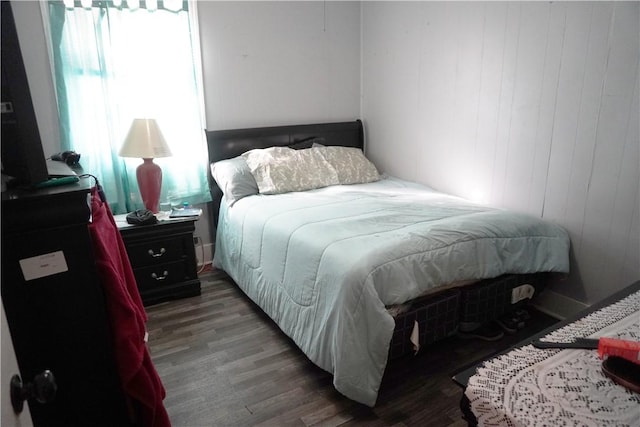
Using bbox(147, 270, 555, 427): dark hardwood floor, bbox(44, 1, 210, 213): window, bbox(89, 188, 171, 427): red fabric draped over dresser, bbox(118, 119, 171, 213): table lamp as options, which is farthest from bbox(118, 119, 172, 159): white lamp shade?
bbox(89, 188, 171, 427): red fabric draped over dresser

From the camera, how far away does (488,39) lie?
8.89ft

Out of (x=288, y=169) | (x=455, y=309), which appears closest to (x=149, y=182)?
(x=288, y=169)

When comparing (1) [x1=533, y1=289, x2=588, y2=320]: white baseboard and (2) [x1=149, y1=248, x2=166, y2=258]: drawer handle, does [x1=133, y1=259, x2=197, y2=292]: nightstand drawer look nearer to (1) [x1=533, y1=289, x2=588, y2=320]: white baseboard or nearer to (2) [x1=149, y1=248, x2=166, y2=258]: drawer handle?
(2) [x1=149, y1=248, x2=166, y2=258]: drawer handle

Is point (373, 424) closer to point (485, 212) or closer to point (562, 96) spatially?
point (485, 212)

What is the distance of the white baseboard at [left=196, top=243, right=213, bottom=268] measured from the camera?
3.39 metres

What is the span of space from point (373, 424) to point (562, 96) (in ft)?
6.86

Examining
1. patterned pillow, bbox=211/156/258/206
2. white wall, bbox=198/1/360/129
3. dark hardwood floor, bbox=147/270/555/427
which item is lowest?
dark hardwood floor, bbox=147/270/555/427

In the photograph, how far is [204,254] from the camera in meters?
3.42

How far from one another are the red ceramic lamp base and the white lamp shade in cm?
11

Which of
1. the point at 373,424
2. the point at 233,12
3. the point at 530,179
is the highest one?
the point at 233,12

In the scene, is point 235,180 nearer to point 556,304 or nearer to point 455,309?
point 455,309

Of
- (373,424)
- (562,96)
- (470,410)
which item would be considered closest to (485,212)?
(562,96)

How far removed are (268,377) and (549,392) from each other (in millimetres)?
1403

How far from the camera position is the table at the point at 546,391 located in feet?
2.89
